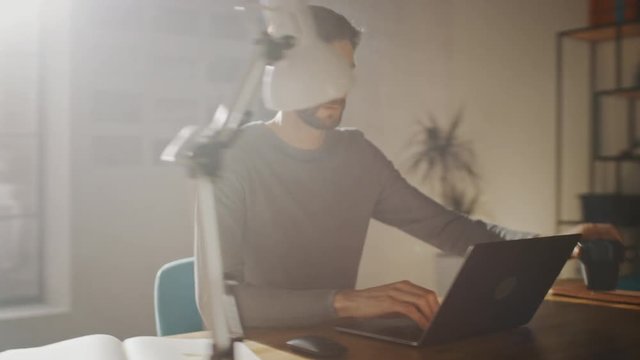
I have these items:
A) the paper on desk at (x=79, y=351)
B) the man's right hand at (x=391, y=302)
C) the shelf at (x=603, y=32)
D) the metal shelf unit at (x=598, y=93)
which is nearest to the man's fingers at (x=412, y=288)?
the man's right hand at (x=391, y=302)

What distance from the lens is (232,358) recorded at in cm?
66

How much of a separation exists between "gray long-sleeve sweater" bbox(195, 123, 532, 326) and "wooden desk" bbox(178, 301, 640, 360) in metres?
0.30

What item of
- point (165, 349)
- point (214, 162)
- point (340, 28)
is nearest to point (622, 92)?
point (340, 28)

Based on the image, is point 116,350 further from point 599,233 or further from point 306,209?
point 599,233

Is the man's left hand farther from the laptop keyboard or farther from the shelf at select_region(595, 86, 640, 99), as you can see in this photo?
the shelf at select_region(595, 86, 640, 99)

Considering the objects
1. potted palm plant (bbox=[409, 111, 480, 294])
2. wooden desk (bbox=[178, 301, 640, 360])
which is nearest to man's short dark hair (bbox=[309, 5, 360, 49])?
potted palm plant (bbox=[409, 111, 480, 294])

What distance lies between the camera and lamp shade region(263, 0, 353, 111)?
78 centimetres

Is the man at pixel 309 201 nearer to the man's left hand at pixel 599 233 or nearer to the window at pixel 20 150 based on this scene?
the man's left hand at pixel 599 233

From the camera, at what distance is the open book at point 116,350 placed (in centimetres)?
96

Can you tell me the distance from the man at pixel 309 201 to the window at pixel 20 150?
0.55 metres

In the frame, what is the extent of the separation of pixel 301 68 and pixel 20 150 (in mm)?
1237

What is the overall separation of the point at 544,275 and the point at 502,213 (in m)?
1.12

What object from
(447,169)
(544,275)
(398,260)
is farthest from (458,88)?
(544,275)

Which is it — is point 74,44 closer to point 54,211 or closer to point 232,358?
point 54,211
